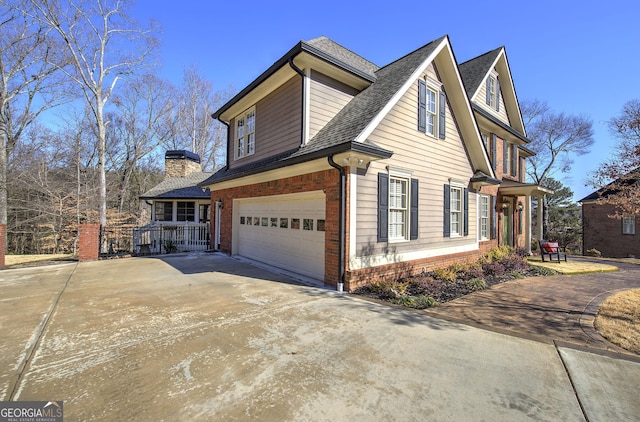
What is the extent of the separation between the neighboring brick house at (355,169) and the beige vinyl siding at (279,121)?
50 mm

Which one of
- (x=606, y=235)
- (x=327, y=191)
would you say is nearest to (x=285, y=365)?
(x=327, y=191)

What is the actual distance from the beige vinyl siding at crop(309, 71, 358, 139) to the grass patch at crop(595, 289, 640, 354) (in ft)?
23.5

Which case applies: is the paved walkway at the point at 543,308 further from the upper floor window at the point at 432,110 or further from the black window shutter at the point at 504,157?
the black window shutter at the point at 504,157

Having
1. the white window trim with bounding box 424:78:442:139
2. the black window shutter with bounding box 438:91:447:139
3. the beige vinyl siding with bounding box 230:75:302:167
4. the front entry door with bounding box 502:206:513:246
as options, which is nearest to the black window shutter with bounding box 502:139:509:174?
the front entry door with bounding box 502:206:513:246

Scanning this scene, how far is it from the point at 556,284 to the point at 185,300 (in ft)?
31.6

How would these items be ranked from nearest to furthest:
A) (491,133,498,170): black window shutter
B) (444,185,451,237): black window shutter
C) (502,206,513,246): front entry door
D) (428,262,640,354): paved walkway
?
1. (428,262,640,354): paved walkway
2. (444,185,451,237): black window shutter
3. (491,133,498,170): black window shutter
4. (502,206,513,246): front entry door

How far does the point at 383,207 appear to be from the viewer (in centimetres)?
714

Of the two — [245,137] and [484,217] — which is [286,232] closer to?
[245,137]

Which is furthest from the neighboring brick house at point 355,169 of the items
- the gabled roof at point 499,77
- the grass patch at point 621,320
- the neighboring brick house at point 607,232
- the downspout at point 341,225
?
the neighboring brick house at point 607,232

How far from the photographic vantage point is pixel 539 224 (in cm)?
1420

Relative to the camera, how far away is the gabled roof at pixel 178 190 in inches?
639

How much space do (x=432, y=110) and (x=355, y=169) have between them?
4340 millimetres

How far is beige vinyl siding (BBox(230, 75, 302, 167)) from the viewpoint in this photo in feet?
27.3

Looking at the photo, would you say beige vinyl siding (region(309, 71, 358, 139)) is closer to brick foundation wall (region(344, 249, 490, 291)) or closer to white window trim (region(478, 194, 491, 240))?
brick foundation wall (region(344, 249, 490, 291))
